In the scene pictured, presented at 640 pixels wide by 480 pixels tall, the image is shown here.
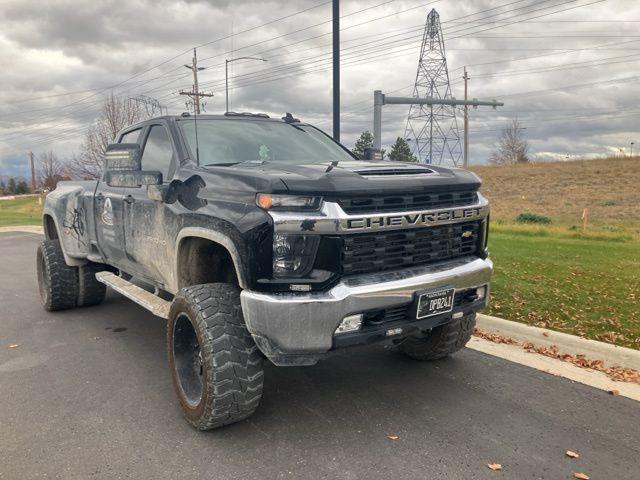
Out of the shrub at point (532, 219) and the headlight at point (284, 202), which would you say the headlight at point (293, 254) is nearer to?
the headlight at point (284, 202)

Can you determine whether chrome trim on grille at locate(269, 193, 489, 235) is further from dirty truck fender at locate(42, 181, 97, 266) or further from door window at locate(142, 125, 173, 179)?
dirty truck fender at locate(42, 181, 97, 266)

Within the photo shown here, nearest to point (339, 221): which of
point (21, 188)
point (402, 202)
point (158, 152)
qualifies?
point (402, 202)

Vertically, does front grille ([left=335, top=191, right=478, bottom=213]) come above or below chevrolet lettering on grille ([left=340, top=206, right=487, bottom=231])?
above

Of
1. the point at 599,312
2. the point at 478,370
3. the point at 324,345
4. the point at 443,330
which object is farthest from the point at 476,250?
the point at 599,312

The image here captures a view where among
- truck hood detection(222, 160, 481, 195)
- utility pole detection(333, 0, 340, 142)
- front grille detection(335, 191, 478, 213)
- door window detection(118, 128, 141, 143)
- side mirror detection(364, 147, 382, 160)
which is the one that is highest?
utility pole detection(333, 0, 340, 142)

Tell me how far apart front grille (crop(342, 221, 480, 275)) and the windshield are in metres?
1.13

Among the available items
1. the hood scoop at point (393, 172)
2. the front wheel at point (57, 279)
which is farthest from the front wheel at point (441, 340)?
the front wheel at point (57, 279)

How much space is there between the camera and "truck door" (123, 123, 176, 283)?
3.96 meters

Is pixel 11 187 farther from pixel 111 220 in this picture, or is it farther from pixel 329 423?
pixel 329 423

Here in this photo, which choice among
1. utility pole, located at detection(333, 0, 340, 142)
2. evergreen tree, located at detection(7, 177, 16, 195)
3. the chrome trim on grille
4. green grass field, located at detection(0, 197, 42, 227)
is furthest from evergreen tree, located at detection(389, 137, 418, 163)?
evergreen tree, located at detection(7, 177, 16, 195)

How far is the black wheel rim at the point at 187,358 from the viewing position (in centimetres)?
357

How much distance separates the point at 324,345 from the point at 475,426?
1.27 metres

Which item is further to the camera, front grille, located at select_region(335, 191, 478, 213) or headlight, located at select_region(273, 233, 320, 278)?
front grille, located at select_region(335, 191, 478, 213)

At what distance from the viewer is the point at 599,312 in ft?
18.1
